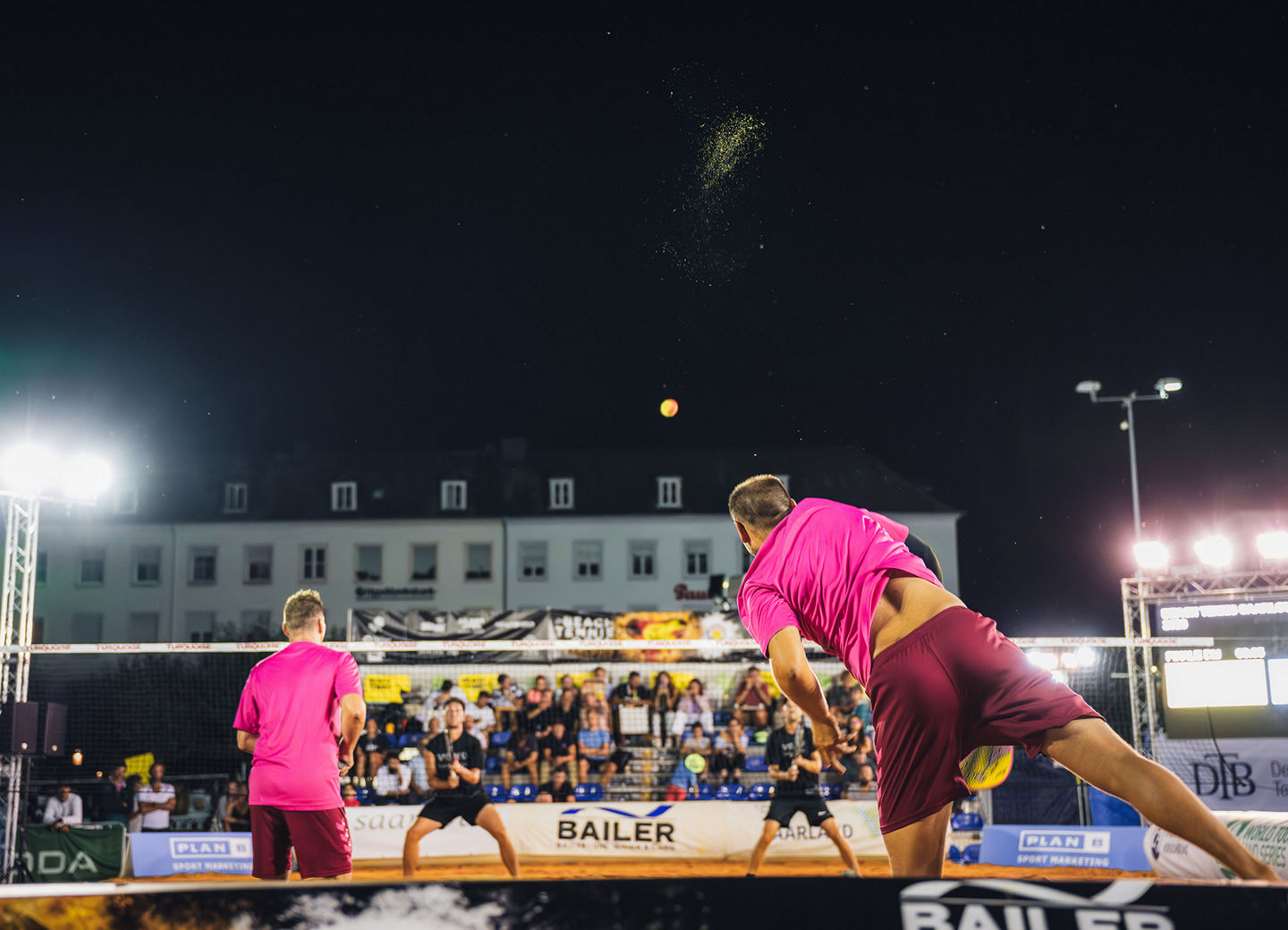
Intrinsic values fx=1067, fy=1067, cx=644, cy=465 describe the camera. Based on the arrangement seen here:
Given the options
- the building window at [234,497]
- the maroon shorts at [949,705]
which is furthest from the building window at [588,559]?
the maroon shorts at [949,705]

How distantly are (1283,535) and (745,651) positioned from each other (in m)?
8.39

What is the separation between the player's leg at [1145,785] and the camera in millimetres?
2658

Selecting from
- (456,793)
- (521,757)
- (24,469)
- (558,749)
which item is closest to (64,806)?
(24,469)

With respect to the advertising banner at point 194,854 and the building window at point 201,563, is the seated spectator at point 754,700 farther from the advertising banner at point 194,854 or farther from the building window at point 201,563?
the building window at point 201,563

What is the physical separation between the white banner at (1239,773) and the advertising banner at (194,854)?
11.5m

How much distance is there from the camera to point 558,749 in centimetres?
1432

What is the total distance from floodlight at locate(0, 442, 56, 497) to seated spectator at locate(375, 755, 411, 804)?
5641 millimetres

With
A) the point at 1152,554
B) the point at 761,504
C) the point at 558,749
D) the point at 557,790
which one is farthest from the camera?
the point at 1152,554

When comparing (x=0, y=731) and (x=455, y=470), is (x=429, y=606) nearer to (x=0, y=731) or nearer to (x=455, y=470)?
(x=455, y=470)

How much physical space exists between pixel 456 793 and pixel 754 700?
734cm

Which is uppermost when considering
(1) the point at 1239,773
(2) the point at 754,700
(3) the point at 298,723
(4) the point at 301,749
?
(3) the point at 298,723

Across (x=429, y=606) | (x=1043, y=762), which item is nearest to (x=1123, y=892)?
(x=1043, y=762)

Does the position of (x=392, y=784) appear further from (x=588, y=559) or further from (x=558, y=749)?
(x=588, y=559)

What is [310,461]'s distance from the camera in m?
46.9
